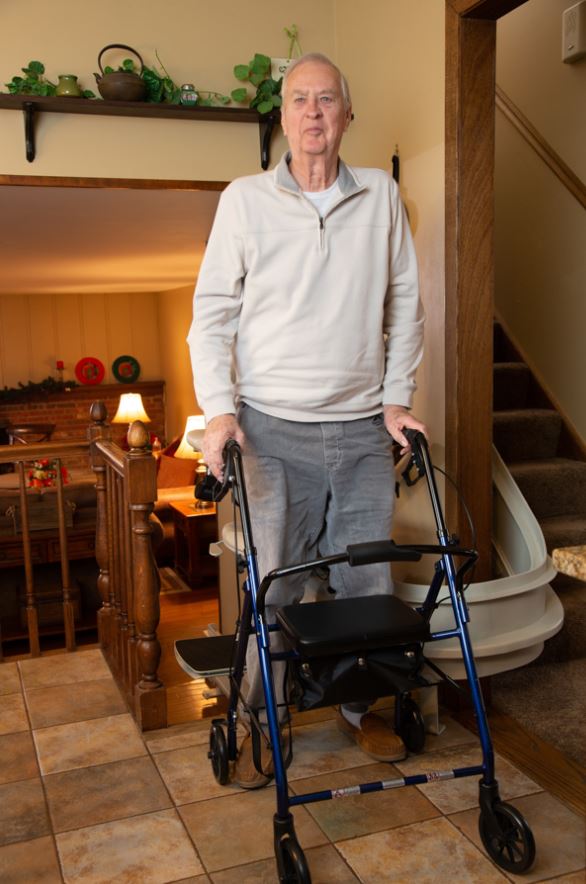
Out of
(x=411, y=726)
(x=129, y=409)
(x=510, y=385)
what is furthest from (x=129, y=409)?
(x=411, y=726)

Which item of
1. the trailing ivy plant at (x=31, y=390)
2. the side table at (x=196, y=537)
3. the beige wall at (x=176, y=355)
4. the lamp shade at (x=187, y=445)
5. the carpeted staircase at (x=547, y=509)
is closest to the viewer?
the carpeted staircase at (x=547, y=509)

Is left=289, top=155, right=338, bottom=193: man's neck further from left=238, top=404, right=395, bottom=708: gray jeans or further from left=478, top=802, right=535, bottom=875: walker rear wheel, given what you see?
left=478, top=802, right=535, bottom=875: walker rear wheel

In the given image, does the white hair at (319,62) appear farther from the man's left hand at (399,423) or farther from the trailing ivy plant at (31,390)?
the trailing ivy plant at (31,390)

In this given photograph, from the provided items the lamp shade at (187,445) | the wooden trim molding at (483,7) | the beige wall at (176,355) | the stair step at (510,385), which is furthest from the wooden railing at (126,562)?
the beige wall at (176,355)

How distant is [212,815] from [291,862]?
1.47 ft

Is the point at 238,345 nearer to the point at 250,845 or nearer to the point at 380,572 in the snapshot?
the point at 380,572

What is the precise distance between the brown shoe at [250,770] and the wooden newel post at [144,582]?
447 mm

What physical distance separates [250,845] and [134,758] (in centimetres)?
58

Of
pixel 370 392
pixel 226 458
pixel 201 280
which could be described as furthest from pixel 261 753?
pixel 201 280

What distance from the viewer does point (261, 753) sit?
2336 mm

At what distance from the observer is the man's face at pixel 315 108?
217cm

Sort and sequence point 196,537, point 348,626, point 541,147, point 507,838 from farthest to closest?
point 196,537 < point 541,147 < point 507,838 < point 348,626

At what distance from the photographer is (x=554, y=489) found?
376 cm

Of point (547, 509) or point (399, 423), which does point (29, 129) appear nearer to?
point (399, 423)
